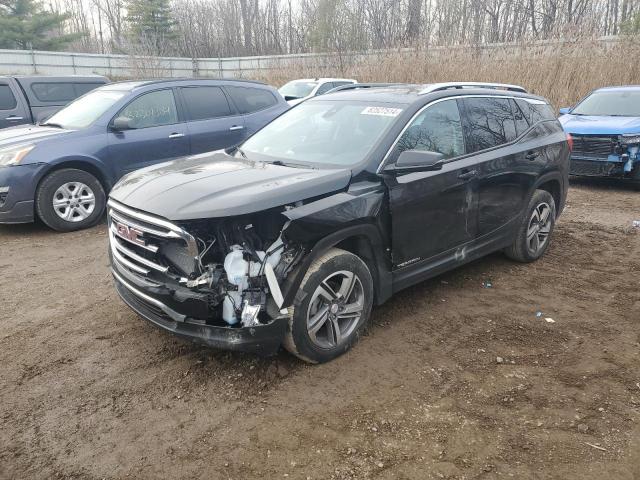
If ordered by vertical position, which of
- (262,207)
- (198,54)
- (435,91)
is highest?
(198,54)

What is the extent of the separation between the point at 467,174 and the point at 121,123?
477 centimetres

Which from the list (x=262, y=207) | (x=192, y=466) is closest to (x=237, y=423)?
(x=192, y=466)

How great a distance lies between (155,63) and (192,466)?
90.0 ft

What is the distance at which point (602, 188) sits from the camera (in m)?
9.53

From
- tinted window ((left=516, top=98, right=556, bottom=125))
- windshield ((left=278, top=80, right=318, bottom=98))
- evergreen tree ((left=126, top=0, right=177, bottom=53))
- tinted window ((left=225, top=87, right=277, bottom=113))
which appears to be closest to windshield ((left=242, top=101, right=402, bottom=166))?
tinted window ((left=516, top=98, right=556, bottom=125))

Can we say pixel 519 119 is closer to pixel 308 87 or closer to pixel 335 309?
pixel 335 309

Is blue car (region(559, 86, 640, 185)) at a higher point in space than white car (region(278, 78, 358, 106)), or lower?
lower

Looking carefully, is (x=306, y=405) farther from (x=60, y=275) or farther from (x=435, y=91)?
(x=60, y=275)

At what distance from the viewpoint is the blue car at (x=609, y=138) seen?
8742mm

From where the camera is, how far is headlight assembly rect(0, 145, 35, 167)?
6.24 metres

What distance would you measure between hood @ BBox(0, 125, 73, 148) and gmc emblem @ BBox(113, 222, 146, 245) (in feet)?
12.9

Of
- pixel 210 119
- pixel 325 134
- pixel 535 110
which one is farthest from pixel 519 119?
pixel 210 119

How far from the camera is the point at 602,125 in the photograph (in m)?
9.07

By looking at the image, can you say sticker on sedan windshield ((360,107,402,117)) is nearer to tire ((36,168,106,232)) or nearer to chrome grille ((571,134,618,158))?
tire ((36,168,106,232))
